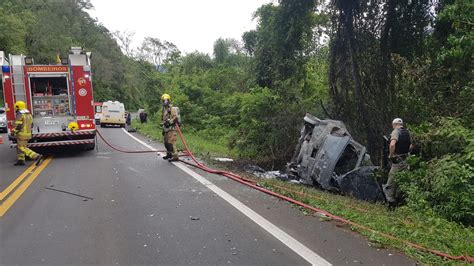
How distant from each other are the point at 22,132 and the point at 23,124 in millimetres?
214

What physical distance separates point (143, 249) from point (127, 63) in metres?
81.5

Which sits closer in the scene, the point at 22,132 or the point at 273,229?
the point at 273,229

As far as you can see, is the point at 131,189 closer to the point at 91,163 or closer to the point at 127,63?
the point at 91,163

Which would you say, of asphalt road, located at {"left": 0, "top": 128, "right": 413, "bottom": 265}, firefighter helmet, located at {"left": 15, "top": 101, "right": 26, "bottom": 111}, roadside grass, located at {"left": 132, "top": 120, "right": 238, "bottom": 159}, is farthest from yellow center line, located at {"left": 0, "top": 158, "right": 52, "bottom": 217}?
roadside grass, located at {"left": 132, "top": 120, "right": 238, "bottom": 159}

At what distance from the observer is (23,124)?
432 inches

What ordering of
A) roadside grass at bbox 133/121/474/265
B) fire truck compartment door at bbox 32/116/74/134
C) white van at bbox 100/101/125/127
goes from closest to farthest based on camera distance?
roadside grass at bbox 133/121/474/265, fire truck compartment door at bbox 32/116/74/134, white van at bbox 100/101/125/127

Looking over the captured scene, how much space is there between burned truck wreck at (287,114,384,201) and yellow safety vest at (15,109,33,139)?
Result: 23.8 ft

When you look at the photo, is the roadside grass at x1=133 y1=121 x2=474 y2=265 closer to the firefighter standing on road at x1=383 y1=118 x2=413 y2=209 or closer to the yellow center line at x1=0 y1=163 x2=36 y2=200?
the firefighter standing on road at x1=383 y1=118 x2=413 y2=209

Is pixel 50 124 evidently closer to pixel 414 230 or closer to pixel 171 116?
pixel 171 116

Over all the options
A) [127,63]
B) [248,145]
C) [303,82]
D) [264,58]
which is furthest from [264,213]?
[127,63]

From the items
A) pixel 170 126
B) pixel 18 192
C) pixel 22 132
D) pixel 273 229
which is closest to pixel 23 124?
pixel 22 132

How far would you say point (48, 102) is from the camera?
41.2 ft

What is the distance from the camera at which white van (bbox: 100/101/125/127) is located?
3338 centimetres

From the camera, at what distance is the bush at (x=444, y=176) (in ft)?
21.1
